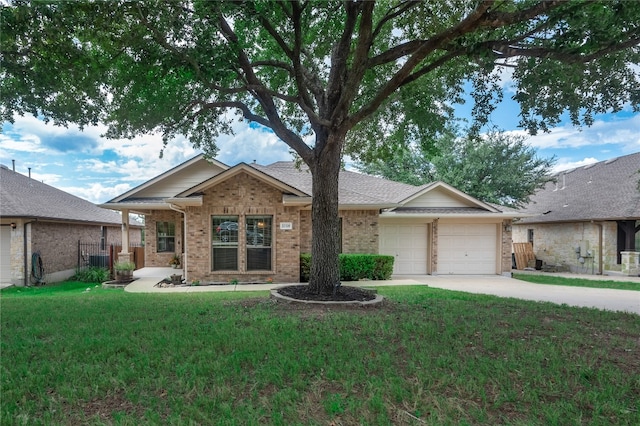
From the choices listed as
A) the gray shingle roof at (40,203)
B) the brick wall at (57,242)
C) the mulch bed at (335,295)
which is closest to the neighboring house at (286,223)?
the gray shingle roof at (40,203)

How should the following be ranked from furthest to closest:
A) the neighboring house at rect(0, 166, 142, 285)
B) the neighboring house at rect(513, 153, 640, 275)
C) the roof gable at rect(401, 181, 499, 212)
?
the neighboring house at rect(513, 153, 640, 275)
the roof gable at rect(401, 181, 499, 212)
the neighboring house at rect(0, 166, 142, 285)

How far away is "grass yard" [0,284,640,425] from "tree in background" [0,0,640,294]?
2.96 meters

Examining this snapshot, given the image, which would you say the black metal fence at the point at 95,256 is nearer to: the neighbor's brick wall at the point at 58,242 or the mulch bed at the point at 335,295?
the neighbor's brick wall at the point at 58,242

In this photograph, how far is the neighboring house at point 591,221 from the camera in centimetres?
1597

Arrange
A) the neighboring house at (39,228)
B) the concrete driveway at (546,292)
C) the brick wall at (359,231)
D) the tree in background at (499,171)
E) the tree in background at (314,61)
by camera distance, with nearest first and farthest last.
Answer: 1. the tree in background at (314,61)
2. the concrete driveway at (546,292)
3. the neighboring house at (39,228)
4. the brick wall at (359,231)
5. the tree in background at (499,171)

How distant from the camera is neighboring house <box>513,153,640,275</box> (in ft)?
52.4

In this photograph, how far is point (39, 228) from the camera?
46.0 feet

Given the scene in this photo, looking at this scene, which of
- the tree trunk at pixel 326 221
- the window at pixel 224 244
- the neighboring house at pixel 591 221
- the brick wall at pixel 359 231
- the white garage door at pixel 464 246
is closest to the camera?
A: the tree trunk at pixel 326 221

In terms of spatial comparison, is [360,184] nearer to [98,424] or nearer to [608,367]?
[608,367]

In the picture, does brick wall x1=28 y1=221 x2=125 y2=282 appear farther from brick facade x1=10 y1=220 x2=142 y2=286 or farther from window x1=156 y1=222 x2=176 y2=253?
window x1=156 y1=222 x2=176 y2=253

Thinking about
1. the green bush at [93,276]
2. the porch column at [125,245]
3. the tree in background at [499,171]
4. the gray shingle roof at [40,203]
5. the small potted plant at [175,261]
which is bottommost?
the green bush at [93,276]

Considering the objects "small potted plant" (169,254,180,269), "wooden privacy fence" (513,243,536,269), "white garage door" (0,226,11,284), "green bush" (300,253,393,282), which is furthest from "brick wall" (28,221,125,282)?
"wooden privacy fence" (513,243,536,269)

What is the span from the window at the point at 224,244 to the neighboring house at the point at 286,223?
34 mm

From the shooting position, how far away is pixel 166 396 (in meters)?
3.29
